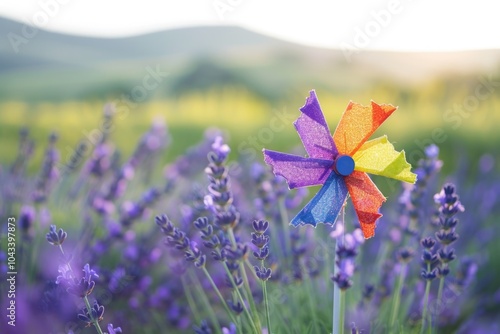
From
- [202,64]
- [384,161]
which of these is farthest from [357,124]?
[202,64]

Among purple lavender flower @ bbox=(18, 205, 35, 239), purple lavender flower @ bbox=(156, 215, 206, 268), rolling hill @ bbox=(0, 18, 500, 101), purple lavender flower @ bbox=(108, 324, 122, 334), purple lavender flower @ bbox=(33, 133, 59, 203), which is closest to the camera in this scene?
purple lavender flower @ bbox=(108, 324, 122, 334)

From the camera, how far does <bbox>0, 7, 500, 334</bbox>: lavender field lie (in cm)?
119

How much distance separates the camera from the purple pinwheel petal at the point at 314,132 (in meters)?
1.09

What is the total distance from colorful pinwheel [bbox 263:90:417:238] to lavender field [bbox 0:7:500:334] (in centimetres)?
1

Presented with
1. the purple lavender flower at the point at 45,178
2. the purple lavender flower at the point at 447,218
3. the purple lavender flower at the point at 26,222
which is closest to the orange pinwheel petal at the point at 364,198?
the purple lavender flower at the point at 447,218

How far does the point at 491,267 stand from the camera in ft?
7.55

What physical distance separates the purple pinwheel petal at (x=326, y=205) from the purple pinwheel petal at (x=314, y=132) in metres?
0.04

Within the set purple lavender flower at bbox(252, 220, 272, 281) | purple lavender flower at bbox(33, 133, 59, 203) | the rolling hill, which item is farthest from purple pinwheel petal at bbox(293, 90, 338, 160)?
the rolling hill

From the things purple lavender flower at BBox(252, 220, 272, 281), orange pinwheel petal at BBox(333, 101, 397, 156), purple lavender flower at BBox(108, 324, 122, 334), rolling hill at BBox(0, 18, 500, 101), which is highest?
rolling hill at BBox(0, 18, 500, 101)

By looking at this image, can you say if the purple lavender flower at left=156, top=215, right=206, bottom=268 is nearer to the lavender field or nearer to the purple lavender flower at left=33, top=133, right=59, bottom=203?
the lavender field

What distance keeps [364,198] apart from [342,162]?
8 centimetres

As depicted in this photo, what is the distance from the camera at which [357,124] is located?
112 centimetres

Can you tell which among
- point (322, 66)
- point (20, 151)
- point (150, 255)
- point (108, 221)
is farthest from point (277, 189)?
point (322, 66)

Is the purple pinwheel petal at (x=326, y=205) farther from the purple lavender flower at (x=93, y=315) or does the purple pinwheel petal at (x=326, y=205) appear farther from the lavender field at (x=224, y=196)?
the purple lavender flower at (x=93, y=315)
